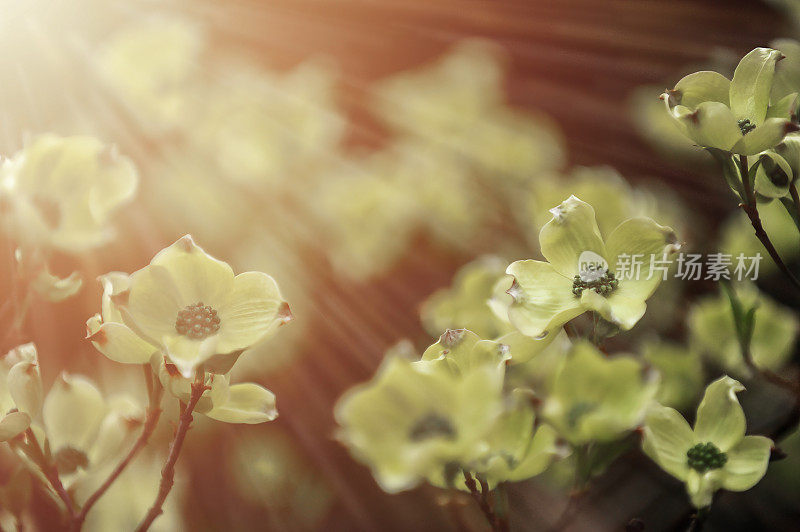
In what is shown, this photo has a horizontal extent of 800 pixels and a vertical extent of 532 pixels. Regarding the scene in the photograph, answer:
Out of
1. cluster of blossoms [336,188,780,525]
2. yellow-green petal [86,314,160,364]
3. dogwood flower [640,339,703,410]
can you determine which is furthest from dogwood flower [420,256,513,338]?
yellow-green petal [86,314,160,364]

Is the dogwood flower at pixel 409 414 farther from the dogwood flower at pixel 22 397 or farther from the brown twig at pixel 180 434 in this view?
the dogwood flower at pixel 22 397

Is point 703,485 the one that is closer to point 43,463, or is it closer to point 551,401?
point 551,401

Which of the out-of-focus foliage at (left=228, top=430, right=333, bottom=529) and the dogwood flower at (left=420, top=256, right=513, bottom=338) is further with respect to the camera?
the out-of-focus foliage at (left=228, top=430, right=333, bottom=529)

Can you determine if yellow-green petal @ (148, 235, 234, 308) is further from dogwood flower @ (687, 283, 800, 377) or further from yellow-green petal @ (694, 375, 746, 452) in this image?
dogwood flower @ (687, 283, 800, 377)

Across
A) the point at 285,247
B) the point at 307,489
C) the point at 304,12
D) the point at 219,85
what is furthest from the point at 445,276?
the point at 304,12

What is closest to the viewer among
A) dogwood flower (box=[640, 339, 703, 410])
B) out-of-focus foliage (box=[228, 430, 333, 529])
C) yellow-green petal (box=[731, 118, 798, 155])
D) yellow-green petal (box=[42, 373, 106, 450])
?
yellow-green petal (box=[731, 118, 798, 155])

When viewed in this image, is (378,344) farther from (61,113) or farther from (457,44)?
(457,44)

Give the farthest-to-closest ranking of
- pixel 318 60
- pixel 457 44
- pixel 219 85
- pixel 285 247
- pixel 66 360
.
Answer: pixel 457 44, pixel 318 60, pixel 219 85, pixel 285 247, pixel 66 360
